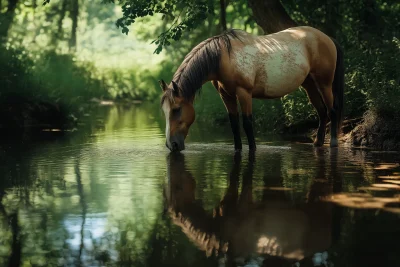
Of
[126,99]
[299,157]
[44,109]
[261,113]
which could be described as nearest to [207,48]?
[299,157]

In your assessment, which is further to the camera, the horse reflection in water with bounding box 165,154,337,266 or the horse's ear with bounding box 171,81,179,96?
the horse's ear with bounding box 171,81,179,96

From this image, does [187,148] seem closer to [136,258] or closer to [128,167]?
[128,167]

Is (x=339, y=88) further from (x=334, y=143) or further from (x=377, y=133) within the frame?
(x=377, y=133)

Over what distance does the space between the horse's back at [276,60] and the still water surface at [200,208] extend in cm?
109

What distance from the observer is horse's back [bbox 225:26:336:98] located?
1248 centimetres

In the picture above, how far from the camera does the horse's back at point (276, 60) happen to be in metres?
12.5

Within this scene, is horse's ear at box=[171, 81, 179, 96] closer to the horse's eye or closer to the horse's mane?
the horse's mane

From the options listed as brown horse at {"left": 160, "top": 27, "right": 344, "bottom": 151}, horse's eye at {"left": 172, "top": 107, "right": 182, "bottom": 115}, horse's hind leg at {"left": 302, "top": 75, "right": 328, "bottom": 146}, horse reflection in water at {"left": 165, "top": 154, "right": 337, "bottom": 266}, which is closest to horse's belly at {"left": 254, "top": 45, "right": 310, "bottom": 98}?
brown horse at {"left": 160, "top": 27, "right": 344, "bottom": 151}

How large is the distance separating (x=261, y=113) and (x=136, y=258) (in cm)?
1324

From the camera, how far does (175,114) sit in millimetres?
12055

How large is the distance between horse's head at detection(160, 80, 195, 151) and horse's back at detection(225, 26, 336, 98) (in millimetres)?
891

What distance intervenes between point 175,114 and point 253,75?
1.43 metres

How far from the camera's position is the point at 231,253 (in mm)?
5527

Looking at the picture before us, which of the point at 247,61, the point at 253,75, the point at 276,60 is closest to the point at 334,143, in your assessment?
the point at 276,60
